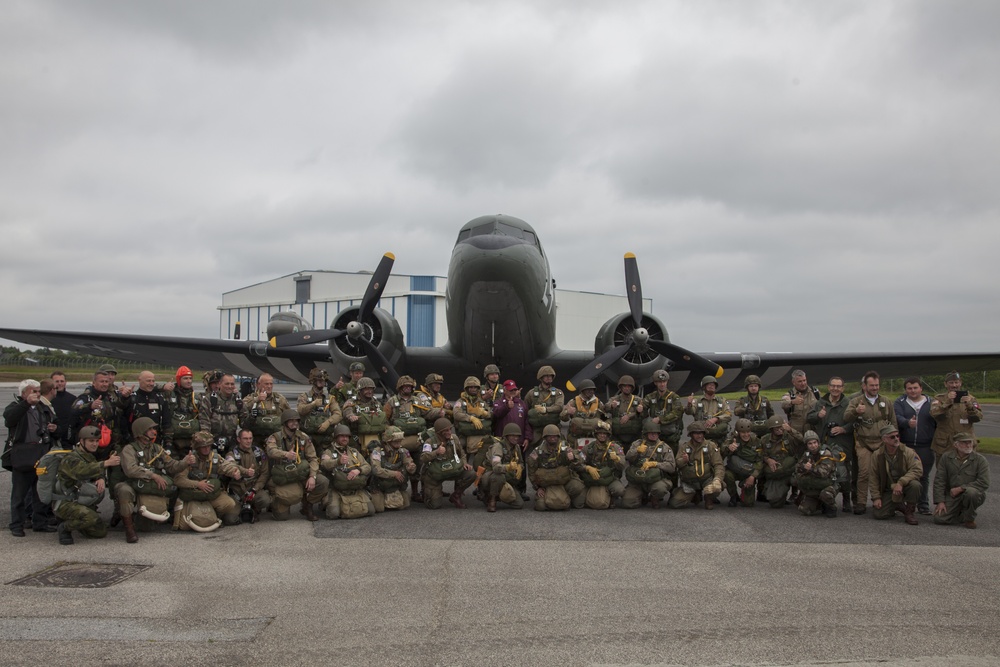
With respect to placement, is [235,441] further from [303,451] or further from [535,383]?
[535,383]

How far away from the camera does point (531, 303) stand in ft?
43.0

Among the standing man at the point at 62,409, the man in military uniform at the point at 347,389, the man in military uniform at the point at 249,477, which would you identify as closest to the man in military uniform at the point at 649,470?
the man in military uniform at the point at 347,389

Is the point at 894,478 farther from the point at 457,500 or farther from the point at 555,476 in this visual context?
the point at 457,500

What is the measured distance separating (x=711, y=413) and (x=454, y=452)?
3.61 m

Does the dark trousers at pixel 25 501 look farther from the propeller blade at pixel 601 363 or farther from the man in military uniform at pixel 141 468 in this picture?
the propeller blade at pixel 601 363

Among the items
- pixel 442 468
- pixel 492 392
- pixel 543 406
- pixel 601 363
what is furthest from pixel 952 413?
pixel 442 468

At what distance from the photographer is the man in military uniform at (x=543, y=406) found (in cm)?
948

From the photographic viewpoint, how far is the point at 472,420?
9.41 m

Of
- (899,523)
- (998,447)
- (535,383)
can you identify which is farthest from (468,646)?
(998,447)

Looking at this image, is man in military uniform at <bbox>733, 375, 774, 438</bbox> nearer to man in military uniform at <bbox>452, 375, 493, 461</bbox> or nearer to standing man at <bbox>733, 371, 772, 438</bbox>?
standing man at <bbox>733, 371, 772, 438</bbox>

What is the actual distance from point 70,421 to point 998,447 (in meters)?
17.8

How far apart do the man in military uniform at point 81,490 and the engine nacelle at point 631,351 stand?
28.7 feet

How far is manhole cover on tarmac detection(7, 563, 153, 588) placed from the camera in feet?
17.5

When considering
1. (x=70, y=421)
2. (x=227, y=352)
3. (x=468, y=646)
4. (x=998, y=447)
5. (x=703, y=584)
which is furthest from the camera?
(x=227, y=352)
